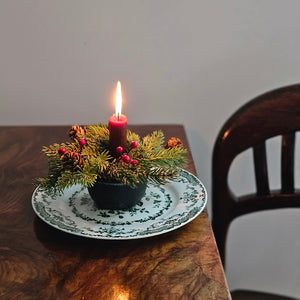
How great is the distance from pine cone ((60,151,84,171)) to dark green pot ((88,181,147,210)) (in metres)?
0.04

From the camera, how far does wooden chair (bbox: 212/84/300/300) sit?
1.00 meters

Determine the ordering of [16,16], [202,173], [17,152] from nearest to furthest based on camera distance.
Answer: [17,152] → [16,16] → [202,173]

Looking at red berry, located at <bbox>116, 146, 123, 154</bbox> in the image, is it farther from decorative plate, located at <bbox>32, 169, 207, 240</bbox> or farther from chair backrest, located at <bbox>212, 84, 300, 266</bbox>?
chair backrest, located at <bbox>212, 84, 300, 266</bbox>

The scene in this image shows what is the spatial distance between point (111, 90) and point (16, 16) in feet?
0.93

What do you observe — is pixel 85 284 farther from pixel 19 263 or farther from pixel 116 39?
pixel 116 39

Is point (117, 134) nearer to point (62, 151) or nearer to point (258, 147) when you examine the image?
point (62, 151)

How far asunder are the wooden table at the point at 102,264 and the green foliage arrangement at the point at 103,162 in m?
0.07

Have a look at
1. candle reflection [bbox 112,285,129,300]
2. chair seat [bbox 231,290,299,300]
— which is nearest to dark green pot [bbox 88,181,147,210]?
A: candle reflection [bbox 112,285,129,300]

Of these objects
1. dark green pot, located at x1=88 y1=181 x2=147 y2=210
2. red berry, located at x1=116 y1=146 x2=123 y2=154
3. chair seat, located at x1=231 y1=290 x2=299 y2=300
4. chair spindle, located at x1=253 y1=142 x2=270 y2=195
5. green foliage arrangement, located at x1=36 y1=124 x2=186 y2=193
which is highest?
red berry, located at x1=116 y1=146 x2=123 y2=154

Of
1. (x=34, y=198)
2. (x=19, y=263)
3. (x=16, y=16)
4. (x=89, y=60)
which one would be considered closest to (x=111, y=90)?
(x=89, y=60)

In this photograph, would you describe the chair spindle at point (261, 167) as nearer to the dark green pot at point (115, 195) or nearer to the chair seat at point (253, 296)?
the chair seat at point (253, 296)

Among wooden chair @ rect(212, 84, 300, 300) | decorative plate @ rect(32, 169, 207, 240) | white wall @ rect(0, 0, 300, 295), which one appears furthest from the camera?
white wall @ rect(0, 0, 300, 295)

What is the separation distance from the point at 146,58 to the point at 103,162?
612mm

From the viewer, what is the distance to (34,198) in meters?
0.77
